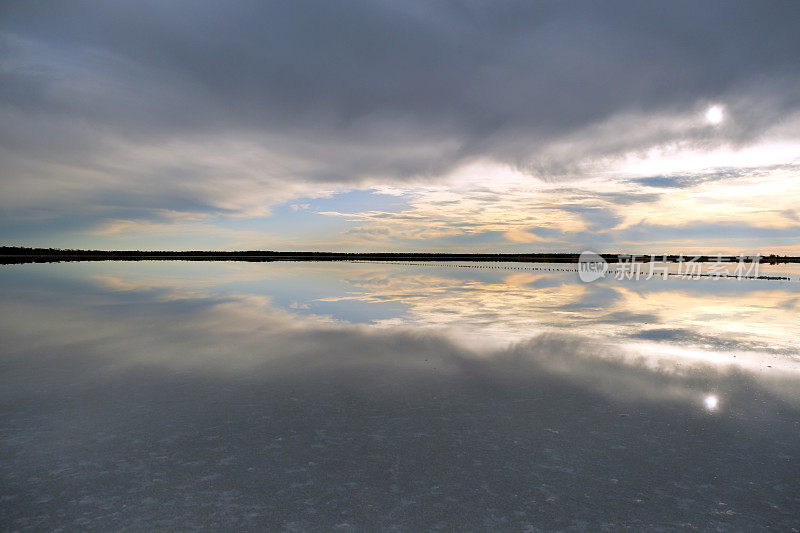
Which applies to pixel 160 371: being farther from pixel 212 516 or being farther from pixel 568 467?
pixel 568 467

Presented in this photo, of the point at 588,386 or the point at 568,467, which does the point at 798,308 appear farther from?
the point at 568,467

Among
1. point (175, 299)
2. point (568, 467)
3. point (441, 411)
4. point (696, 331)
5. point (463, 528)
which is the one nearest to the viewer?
point (463, 528)

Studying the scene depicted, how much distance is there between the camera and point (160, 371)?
764cm

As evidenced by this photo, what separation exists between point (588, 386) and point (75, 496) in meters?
5.98

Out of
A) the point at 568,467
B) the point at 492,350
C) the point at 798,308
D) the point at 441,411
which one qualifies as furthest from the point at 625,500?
the point at 798,308

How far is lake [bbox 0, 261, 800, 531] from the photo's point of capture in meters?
3.70

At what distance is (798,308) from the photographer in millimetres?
16625

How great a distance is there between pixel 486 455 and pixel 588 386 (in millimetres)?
2871

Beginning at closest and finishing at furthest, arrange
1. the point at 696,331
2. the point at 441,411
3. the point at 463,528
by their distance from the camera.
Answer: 1. the point at 463,528
2. the point at 441,411
3. the point at 696,331

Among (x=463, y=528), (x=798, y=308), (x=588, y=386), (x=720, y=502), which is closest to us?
(x=463, y=528)

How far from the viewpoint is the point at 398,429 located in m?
5.23

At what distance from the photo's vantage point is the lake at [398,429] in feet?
12.1

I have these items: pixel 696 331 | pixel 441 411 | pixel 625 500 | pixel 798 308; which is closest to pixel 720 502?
pixel 625 500

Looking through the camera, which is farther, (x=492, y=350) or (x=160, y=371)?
(x=492, y=350)
